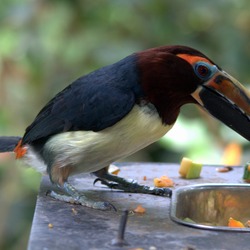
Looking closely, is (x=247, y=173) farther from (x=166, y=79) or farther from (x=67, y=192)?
(x=67, y=192)

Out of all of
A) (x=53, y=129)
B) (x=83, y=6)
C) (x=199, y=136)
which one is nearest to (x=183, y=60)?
(x=53, y=129)

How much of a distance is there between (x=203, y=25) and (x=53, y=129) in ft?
6.88

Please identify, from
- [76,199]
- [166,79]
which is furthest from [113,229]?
[166,79]

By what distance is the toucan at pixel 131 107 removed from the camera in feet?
7.76

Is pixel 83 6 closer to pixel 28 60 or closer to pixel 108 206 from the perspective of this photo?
pixel 28 60

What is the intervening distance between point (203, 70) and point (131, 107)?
25 cm

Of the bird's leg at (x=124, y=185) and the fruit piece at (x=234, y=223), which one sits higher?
the bird's leg at (x=124, y=185)

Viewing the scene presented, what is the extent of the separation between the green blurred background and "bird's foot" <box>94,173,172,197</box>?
1202 millimetres

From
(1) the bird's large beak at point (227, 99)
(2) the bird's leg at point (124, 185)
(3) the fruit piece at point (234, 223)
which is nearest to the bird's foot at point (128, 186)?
(2) the bird's leg at point (124, 185)

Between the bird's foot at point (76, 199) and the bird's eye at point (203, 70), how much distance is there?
1.61 feet

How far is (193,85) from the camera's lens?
93.8 inches

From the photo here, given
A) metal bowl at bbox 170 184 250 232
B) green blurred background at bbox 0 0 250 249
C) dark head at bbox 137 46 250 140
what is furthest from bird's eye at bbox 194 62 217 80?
green blurred background at bbox 0 0 250 249

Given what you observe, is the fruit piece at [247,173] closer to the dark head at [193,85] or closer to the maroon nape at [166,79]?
the dark head at [193,85]

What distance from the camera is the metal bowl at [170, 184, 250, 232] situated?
8.22 ft
